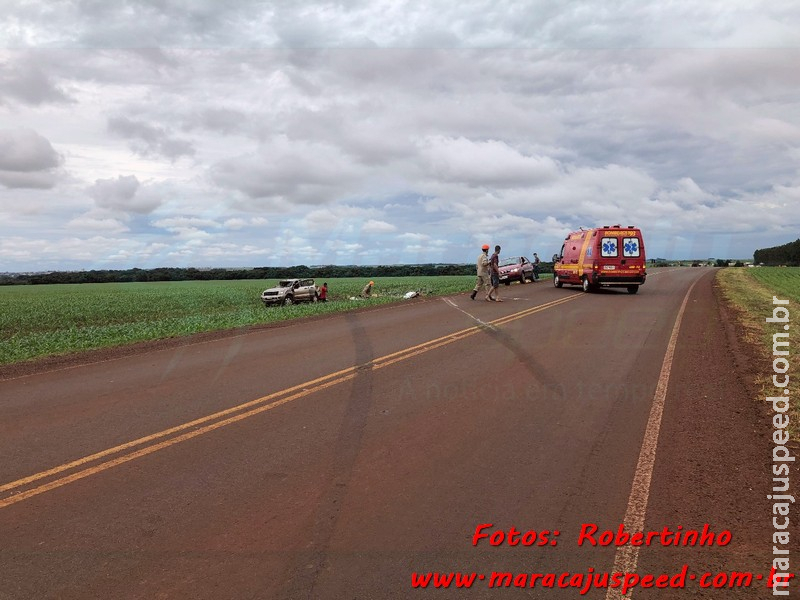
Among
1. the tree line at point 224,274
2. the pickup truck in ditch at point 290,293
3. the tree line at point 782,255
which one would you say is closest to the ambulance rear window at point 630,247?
the pickup truck in ditch at point 290,293

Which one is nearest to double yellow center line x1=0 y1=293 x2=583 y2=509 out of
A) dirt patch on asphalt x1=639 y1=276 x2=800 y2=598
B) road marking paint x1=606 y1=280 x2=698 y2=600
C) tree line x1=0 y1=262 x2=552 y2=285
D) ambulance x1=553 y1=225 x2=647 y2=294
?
road marking paint x1=606 y1=280 x2=698 y2=600

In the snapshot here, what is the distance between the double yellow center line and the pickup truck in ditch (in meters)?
23.0

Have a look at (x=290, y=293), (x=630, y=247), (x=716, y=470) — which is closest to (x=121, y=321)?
(x=290, y=293)

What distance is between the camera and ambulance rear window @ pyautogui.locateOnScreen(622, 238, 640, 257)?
899 inches

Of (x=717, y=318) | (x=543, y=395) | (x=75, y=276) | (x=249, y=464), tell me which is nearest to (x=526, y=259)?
(x=717, y=318)

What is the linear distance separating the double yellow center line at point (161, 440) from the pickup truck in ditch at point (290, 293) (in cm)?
2303

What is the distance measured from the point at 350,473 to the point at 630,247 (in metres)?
21.0

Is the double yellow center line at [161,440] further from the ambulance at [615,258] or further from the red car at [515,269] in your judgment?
the red car at [515,269]

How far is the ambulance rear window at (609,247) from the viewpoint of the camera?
905 inches

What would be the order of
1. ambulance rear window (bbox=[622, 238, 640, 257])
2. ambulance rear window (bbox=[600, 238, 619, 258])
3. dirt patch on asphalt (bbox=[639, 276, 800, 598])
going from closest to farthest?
dirt patch on asphalt (bbox=[639, 276, 800, 598]) → ambulance rear window (bbox=[622, 238, 640, 257]) → ambulance rear window (bbox=[600, 238, 619, 258])

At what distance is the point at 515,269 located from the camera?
1319 inches

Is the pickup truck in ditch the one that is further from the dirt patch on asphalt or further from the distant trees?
the distant trees

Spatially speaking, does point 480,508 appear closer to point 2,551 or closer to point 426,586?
point 426,586

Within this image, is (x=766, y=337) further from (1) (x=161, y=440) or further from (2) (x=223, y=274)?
(2) (x=223, y=274)
